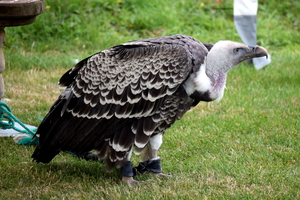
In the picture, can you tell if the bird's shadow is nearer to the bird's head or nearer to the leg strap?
the leg strap

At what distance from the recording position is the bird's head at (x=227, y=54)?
4113 millimetres

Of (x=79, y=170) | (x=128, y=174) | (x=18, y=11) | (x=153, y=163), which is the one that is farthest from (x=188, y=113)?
(x=18, y=11)

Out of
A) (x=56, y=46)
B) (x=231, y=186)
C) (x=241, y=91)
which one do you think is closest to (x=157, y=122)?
(x=231, y=186)

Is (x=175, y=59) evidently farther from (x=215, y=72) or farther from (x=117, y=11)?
(x=117, y=11)

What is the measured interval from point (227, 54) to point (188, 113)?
2209 mm

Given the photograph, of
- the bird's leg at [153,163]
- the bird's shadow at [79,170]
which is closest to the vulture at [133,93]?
the bird's leg at [153,163]

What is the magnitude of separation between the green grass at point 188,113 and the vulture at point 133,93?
0.36 metres

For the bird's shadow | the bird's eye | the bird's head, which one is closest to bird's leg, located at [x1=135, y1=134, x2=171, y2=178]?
the bird's shadow

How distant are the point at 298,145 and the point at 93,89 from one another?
87.9 inches

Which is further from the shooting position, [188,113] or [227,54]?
[188,113]

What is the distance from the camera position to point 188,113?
627cm

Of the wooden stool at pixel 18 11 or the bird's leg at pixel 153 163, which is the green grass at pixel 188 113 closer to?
the bird's leg at pixel 153 163

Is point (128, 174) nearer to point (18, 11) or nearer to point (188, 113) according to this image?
point (18, 11)

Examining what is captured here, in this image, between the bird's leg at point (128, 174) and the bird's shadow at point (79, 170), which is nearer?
the bird's leg at point (128, 174)
